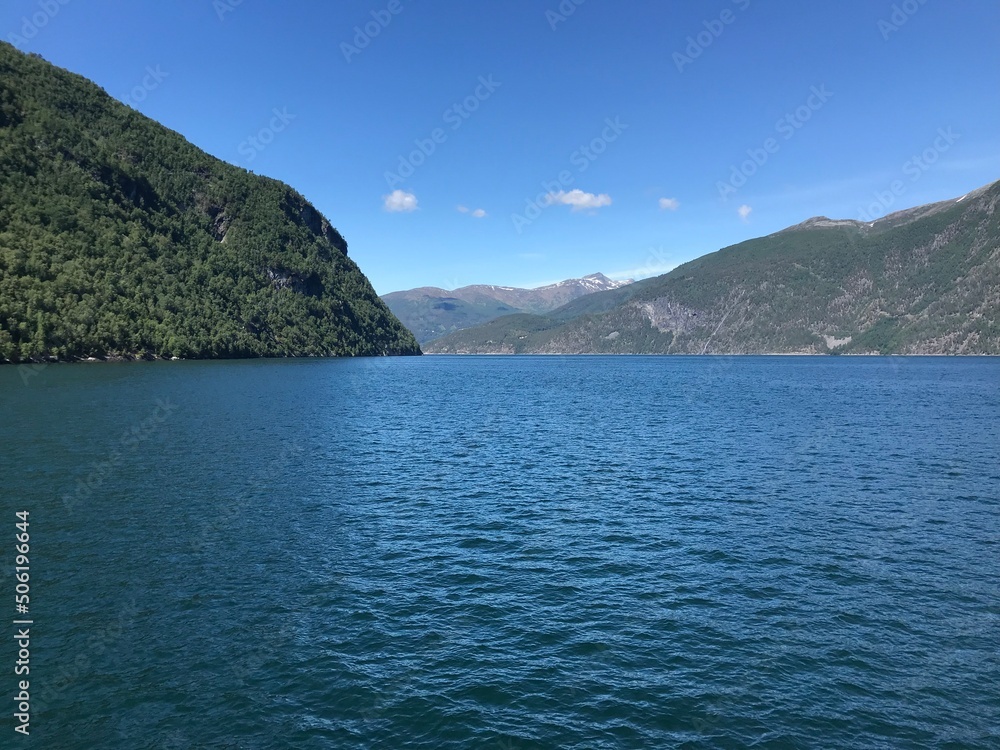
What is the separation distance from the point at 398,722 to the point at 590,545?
1665 centimetres

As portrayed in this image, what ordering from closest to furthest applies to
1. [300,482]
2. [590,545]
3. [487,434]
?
[590,545] < [300,482] < [487,434]

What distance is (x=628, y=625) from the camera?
21812 millimetres

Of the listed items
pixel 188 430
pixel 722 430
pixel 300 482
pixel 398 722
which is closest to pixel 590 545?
pixel 398 722

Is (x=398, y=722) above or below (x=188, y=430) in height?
below

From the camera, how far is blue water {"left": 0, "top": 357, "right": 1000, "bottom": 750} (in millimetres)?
16266

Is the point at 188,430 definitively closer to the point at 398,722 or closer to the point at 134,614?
the point at 134,614

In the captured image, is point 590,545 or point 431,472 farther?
point 431,472

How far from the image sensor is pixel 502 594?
24.5 m

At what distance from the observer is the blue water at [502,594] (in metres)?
16.3

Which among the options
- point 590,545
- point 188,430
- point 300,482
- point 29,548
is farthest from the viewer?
point 188,430

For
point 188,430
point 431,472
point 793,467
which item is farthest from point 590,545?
point 188,430

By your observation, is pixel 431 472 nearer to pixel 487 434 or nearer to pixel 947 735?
pixel 487 434

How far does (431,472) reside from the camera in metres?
47.3

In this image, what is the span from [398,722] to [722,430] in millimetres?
62222
